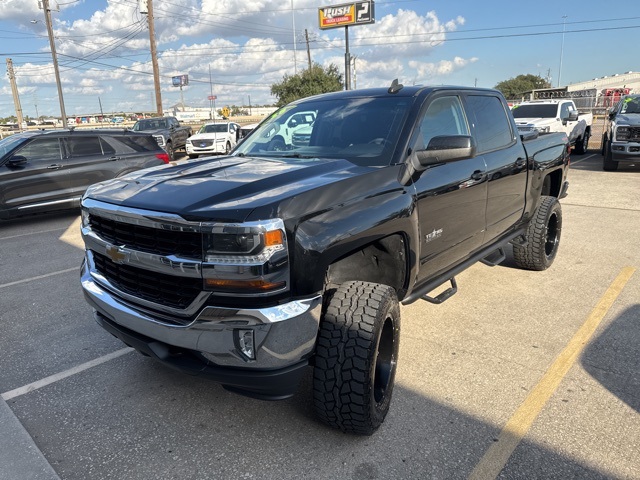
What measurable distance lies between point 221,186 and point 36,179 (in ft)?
25.4

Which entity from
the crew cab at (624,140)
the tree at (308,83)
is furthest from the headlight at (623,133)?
the tree at (308,83)

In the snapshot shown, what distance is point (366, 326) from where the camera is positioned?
249 cm

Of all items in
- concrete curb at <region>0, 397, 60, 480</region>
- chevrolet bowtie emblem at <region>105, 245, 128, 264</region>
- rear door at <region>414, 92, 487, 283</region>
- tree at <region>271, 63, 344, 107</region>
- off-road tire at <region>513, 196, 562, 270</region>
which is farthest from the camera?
tree at <region>271, 63, 344, 107</region>

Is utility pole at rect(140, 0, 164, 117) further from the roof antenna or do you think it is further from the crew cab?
the roof antenna

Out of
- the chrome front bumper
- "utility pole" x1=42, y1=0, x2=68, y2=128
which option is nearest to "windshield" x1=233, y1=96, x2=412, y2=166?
the chrome front bumper

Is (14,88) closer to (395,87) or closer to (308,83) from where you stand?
(308,83)

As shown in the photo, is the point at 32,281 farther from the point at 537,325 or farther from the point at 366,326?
the point at 537,325

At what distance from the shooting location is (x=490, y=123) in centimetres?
435

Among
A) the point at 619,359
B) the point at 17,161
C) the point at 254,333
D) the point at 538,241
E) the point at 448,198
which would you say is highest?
the point at 448,198

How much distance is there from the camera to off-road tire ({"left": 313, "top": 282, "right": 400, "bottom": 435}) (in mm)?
2469

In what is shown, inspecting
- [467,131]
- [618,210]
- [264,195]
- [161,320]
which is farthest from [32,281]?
[618,210]

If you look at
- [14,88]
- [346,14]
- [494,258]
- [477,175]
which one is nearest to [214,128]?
[494,258]

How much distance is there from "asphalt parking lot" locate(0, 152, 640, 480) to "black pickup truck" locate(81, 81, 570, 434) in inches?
11.8

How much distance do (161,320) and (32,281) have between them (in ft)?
13.1
